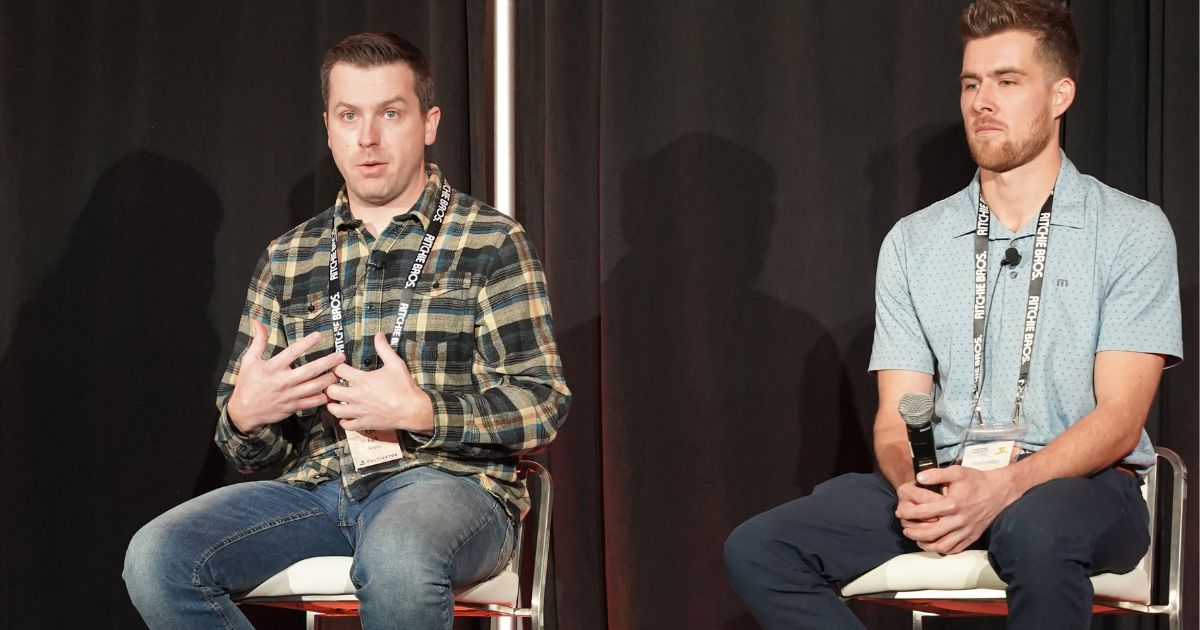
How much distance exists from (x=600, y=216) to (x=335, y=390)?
1321mm

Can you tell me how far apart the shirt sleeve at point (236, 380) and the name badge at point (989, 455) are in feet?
4.74

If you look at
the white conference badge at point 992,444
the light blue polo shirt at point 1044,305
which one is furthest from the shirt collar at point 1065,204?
the white conference badge at point 992,444

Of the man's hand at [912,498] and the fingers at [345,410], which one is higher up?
the fingers at [345,410]

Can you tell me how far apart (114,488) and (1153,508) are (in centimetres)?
299

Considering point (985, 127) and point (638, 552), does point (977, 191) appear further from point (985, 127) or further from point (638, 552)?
point (638, 552)

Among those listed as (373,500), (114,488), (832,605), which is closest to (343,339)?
(373,500)

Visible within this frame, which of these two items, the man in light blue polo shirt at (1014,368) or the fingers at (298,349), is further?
the fingers at (298,349)

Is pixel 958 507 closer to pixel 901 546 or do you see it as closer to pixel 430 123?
pixel 901 546

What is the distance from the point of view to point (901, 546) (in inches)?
96.3

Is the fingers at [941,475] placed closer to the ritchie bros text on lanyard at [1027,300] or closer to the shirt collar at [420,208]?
the ritchie bros text on lanyard at [1027,300]

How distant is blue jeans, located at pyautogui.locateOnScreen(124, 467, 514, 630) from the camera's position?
223 centimetres

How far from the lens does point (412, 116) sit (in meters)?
2.78

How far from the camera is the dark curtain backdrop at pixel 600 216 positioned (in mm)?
3354

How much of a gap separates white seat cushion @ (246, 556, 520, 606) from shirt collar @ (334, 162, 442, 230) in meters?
0.75
